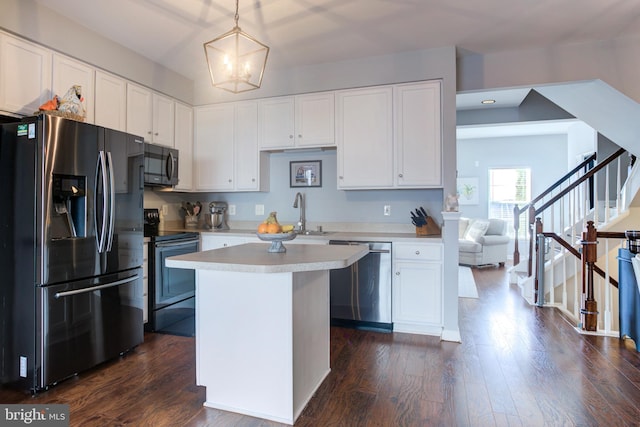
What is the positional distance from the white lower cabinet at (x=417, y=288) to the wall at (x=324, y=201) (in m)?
0.57

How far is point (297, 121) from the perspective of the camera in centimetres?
373

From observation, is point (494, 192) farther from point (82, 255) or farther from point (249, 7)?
point (82, 255)

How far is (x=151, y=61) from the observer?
355 cm

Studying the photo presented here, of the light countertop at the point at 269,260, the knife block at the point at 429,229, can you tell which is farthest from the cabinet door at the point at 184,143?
the knife block at the point at 429,229

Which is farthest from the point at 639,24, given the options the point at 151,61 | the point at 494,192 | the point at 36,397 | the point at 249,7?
A: the point at 494,192

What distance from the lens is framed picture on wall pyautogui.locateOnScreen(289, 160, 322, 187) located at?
4.01 meters

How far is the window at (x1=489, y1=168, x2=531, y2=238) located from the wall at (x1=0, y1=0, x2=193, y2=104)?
729 cm

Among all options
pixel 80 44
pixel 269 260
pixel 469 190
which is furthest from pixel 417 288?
pixel 469 190

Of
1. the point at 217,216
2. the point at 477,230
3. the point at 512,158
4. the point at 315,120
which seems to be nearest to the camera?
the point at 315,120

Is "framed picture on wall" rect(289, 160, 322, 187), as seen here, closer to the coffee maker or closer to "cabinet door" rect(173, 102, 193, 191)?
the coffee maker

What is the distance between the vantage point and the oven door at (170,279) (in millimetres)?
3256

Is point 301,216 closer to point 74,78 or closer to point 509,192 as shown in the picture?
point 74,78

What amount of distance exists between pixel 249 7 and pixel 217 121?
1663 mm

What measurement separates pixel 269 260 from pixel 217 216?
257 centimetres
